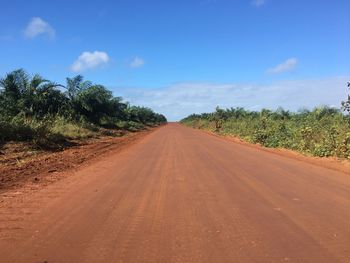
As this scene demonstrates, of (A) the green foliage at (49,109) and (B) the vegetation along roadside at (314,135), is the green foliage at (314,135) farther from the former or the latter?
(A) the green foliage at (49,109)

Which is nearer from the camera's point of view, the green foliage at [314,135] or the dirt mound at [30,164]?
the dirt mound at [30,164]

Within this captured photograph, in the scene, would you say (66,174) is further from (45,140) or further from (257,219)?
(45,140)

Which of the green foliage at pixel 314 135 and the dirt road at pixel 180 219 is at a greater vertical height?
the green foliage at pixel 314 135

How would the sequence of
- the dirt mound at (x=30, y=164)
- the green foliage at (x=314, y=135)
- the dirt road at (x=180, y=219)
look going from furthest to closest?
the green foliage at (x=314, y=135)
the dirt mound at (x=30, y=164)
the dirt road at (x=180, y=219)

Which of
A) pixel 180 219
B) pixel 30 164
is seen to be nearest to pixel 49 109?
pixel 30 164

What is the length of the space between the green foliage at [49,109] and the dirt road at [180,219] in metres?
10.4

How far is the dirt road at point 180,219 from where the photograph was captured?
5.71 meters

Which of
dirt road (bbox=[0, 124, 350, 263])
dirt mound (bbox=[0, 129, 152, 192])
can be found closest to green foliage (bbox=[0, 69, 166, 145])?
dirt mound (bbox=[0, 129, 152, 192])

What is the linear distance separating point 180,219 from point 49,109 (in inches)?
1135

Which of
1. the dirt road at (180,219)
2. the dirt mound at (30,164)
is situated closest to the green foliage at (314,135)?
the dirt road at (180,219)

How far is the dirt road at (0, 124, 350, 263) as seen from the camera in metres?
5.71

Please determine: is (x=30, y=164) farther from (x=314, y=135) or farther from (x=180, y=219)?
(x=314, y=135)

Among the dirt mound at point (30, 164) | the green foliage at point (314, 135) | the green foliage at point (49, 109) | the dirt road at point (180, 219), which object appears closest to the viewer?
the dirt road at point (180, 219)

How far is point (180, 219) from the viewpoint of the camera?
746 cm
